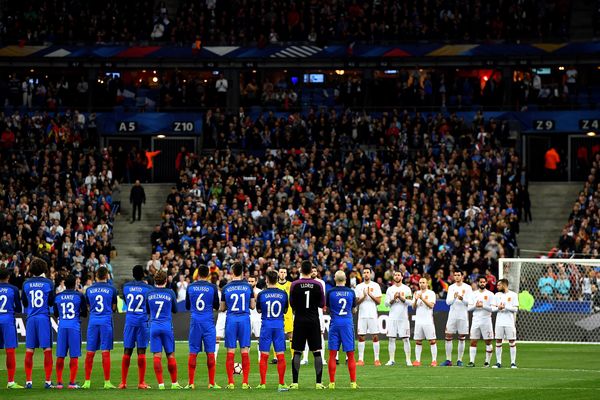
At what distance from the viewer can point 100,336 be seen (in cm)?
2281

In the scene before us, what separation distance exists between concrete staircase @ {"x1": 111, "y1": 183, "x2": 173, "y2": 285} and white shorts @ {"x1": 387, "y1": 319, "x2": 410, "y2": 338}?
16.7m

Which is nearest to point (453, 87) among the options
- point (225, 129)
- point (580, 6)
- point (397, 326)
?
point (580, 6)

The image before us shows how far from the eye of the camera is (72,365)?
22797 mm

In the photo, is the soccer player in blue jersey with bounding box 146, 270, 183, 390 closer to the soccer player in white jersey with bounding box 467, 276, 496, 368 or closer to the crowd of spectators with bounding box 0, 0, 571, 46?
the soccer player in white jersey with bounding box 467, 276, 496, 368

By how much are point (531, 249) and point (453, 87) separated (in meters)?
10.7

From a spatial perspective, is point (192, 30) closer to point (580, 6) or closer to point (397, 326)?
point (580, 6)

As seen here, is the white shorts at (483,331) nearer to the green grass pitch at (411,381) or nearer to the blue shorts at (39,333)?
the green grass pitch at (411,381)

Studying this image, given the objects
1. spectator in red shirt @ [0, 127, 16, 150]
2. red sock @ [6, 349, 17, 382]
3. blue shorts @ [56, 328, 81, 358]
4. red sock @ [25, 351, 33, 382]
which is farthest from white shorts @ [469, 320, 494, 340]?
spectator in red shirt @ [0, 127, 16, 150]

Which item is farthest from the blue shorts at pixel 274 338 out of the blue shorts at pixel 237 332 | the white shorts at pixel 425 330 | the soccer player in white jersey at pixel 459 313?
the soccer player in white jersey at pixel 459 313

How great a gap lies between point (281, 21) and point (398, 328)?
2712cm

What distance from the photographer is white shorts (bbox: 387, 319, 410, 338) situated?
29234 millimetres

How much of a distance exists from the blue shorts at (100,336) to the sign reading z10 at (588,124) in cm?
3191

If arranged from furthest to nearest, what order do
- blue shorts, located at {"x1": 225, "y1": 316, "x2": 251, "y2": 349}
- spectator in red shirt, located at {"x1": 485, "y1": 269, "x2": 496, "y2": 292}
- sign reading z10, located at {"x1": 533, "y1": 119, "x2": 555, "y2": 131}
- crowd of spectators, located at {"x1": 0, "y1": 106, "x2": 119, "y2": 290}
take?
sign reading z10, located at {"x1": 533, "y1": 119, "x2": 555, "y2": 131}
crowd of spectators, located at {"x1": 0, "y1": 106, "x2": 119, "y2": 290}
spectator in red shirt, located at {"x1": 485, "y1": 269, "x2": 496, "y2": 292}
blue shorts, located at {"x1": 225, "y1": 316, "x2": 251, "y2": 349}

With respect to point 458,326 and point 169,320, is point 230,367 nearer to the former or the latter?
point 169,320
